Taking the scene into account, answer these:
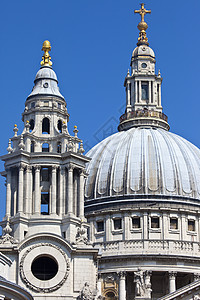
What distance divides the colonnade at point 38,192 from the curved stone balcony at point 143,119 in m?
33.1

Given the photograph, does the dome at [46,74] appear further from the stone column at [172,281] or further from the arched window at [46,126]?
the stone column at [172,281]

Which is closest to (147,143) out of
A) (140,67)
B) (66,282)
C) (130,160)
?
(130,160)

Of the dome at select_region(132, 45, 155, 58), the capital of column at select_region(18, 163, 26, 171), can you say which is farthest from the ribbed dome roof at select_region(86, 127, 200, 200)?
the capital of column at select_region(18, 163, 26, 171)

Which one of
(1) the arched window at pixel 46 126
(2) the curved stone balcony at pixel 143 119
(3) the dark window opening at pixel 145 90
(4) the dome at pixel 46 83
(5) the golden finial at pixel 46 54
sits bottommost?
(1) the arched window at pixel 46 126

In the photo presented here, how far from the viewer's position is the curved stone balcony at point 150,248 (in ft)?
393

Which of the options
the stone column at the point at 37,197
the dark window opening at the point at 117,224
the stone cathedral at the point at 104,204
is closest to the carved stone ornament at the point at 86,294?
the stone cathedral at the point at 104,204

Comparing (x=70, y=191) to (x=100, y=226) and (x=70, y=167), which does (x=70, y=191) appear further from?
(x=100, y=226)

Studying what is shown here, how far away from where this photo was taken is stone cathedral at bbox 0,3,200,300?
9788cm

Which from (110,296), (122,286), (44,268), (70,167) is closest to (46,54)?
(70,167)

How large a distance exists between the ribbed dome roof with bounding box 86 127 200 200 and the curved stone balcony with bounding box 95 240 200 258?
267 inches

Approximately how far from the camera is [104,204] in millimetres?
124625

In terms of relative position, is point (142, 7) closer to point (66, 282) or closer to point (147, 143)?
point (147, 143)

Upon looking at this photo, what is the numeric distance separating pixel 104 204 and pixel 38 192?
923 inches

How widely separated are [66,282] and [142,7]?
59.8 metres
